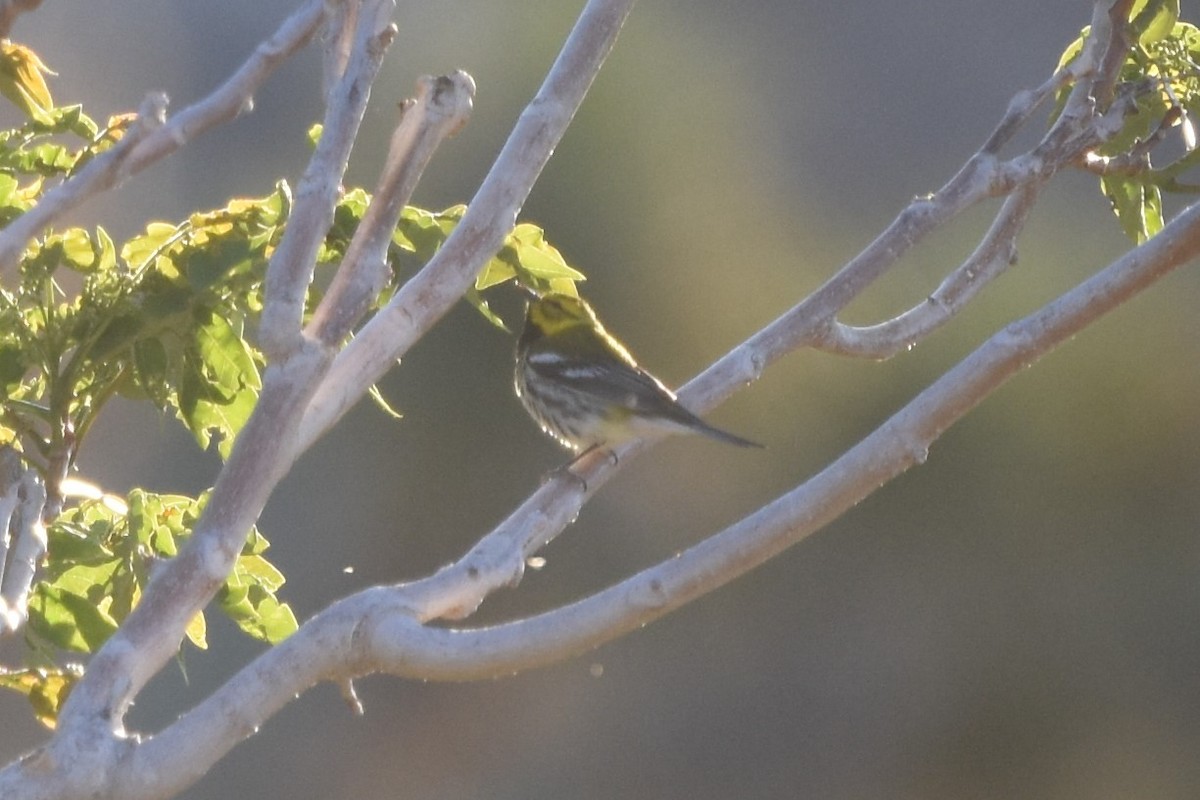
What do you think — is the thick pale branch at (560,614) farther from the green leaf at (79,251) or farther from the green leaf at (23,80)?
the green leaf at (23,80)

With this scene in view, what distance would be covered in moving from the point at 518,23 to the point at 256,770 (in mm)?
4593

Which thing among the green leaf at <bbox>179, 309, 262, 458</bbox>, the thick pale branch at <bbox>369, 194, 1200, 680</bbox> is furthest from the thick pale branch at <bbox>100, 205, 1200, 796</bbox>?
the green leaf at <bbox>179, 309, 262, 458</bbox>

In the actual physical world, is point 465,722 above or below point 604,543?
below

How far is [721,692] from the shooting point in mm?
7711

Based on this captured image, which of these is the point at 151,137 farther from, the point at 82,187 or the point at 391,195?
the point at 391,195

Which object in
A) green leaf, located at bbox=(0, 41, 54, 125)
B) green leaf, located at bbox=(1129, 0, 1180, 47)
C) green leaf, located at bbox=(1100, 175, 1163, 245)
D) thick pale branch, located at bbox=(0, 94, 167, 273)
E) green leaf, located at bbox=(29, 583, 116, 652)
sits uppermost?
green leaf, located at bbox=(0, 41, 54, 125)

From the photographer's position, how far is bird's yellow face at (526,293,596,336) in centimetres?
400

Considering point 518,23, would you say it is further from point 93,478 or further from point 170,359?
point 170,359

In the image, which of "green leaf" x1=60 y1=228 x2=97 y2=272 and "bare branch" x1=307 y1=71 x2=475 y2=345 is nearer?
"bare branch" x1=307 y1=71 x2=475 y2=345

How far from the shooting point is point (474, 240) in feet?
5.91

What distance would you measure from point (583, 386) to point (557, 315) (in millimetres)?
366

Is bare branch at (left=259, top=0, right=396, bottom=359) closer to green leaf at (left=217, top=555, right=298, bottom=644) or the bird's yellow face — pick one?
green leaf at (left=217, top=555, right=298, bottom=644)

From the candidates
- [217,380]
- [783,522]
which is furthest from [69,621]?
[783,522]

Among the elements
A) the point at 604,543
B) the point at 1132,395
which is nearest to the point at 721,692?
the point at 604,543
